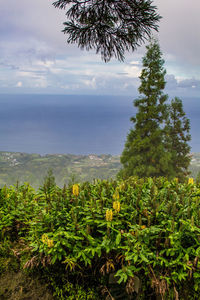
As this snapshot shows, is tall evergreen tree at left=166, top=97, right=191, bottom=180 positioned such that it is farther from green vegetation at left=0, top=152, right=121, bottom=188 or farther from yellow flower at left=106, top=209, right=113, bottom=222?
green vegetation at left=0, top=152, right=121, bottom=188

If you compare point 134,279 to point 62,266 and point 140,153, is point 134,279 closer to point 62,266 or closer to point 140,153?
point 62,266

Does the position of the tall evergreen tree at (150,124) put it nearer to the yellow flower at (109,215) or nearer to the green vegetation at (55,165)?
the yellow flower at (109,215)

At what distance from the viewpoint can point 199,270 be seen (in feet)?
5.29

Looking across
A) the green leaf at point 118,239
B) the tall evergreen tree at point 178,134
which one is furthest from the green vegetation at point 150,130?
the green leaf at point 118,239

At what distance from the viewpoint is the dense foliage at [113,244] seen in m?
1.64

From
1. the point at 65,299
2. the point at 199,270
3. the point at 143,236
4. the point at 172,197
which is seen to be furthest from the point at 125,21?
the point at 65,299

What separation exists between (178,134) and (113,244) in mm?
17231

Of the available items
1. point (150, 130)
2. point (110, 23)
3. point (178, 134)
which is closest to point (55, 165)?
point (178, 134)

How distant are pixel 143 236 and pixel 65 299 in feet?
2.81

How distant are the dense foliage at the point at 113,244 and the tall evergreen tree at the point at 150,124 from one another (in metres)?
12.9

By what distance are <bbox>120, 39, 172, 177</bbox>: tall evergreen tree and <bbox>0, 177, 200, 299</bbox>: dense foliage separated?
12855mm

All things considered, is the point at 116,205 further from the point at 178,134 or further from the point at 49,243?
the point at 178,134

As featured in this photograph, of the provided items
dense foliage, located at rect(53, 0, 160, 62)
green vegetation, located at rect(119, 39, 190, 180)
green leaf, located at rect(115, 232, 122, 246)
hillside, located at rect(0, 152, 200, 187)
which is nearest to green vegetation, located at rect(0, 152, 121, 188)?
hillside, located at rect(0, 152, 200, 187)

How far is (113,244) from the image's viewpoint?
5.65 ft
